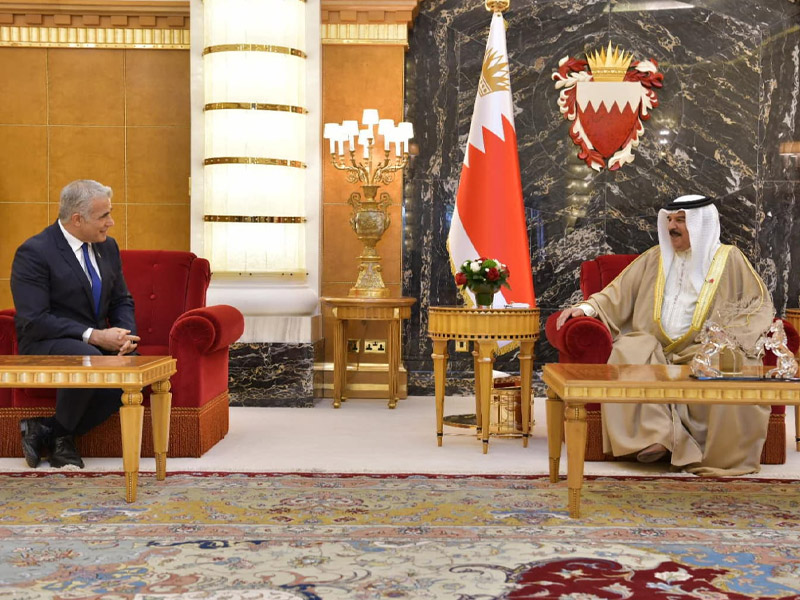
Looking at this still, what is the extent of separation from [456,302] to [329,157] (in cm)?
154

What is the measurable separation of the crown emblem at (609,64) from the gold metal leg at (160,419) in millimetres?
4675

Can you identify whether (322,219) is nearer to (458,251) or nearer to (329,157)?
(329,157)

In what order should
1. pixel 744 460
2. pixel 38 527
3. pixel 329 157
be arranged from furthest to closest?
pixel 329 157 < pixel 744 460 < pixel 38 527

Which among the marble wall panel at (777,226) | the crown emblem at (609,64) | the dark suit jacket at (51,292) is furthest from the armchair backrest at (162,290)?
the marble wall panel at (777,226)

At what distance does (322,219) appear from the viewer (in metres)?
7.44

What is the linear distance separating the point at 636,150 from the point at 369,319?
8.30ft

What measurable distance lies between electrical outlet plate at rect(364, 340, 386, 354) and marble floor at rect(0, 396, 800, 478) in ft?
2.94

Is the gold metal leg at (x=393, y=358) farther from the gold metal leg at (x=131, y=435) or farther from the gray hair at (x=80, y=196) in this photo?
the gold metal leg at (x=131, y=435)

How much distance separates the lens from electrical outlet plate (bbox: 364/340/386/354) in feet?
24.3

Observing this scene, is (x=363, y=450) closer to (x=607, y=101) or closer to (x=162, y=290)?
(x=162, y=290)

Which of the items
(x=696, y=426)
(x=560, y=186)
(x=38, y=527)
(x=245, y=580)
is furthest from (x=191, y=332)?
(x=560, y=186)

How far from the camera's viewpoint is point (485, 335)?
16.6ft

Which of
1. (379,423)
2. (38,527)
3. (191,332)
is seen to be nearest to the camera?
(38,527)

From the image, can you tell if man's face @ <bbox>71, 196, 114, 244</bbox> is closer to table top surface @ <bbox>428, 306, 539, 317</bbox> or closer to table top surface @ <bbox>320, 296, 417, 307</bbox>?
table top surface @ <bbox>428, 306, 539, 317</bbox>
